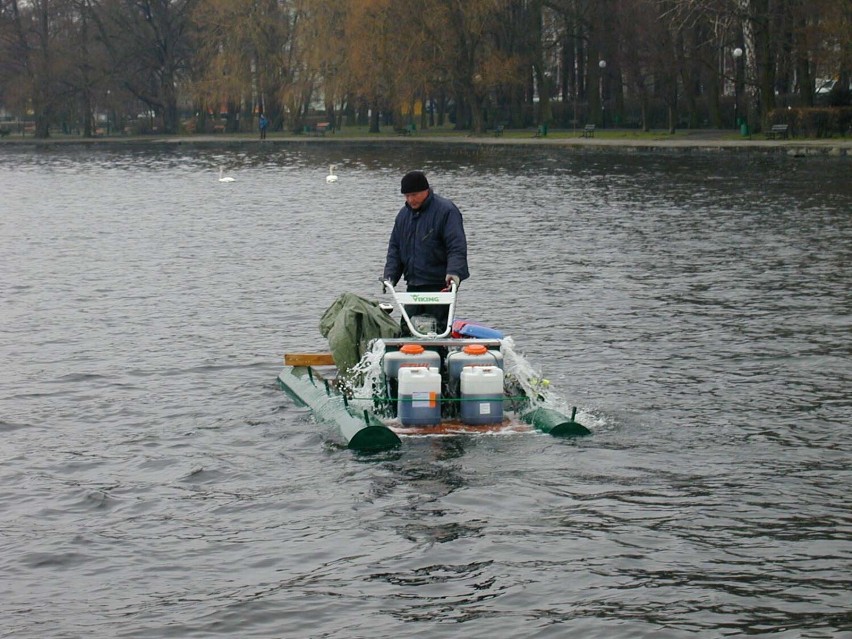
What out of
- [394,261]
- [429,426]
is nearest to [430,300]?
[394,261]

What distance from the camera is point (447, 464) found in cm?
1134

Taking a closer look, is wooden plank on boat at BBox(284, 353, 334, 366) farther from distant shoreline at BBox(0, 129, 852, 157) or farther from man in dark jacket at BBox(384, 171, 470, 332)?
distant shoreline at BBox(0, 129, 852, 157)

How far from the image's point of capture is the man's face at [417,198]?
41.6 feet

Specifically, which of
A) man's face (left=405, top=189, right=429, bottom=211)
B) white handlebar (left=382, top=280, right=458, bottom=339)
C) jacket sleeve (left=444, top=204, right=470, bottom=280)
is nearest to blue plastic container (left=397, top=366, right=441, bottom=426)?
white handlebar (left=382, top=280, right=458, bottom=339)

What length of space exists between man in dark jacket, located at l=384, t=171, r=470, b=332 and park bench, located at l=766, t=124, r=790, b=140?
46.3m

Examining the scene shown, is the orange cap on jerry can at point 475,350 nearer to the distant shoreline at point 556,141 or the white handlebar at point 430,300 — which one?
the white handlebar at point 430,300

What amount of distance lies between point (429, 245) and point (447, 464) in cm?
243

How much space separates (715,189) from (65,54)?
216ft

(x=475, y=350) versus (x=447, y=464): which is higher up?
(x=475, y=350)

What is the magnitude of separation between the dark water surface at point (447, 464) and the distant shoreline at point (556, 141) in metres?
25.2

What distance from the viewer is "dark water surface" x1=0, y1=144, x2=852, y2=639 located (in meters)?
8.70

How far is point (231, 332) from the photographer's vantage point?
61.2 feet

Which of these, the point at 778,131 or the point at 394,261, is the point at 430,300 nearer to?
the point at 394,261

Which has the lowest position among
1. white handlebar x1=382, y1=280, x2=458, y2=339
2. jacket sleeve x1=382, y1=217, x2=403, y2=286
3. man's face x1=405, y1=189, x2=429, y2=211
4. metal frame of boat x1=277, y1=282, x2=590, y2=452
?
metal frame of boat x1=277, y1=282, x2=590, y2=452
